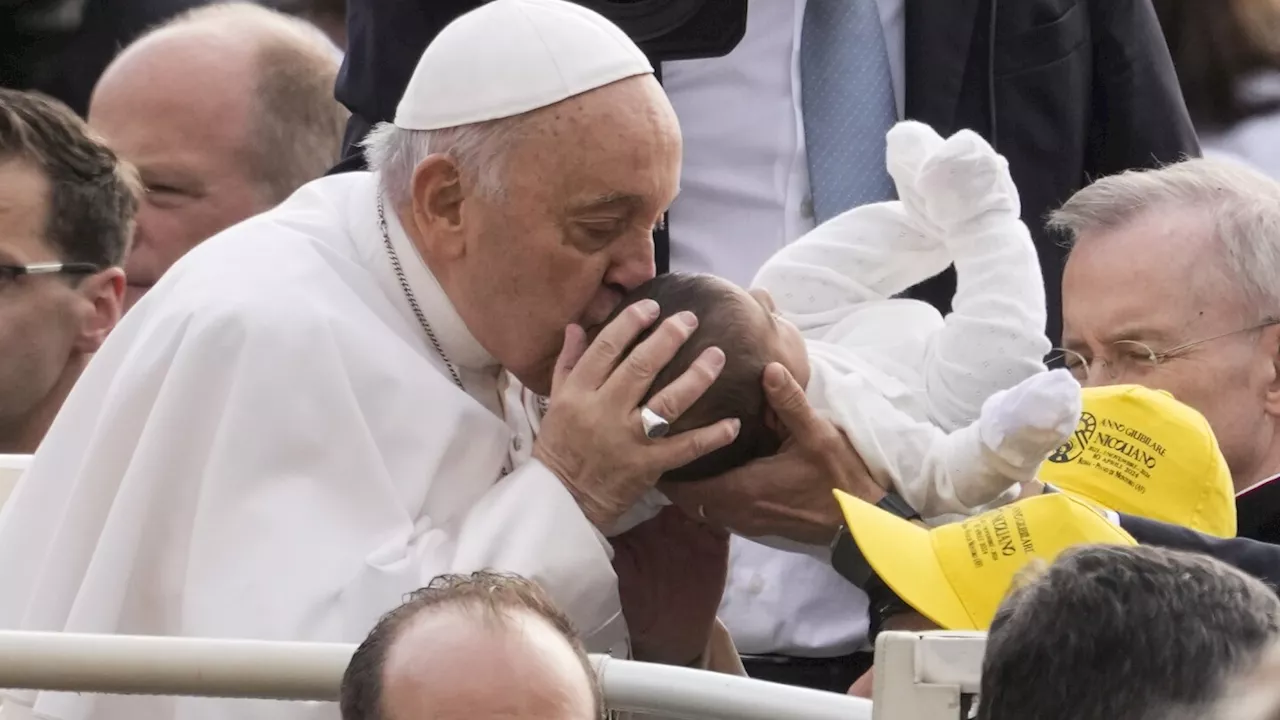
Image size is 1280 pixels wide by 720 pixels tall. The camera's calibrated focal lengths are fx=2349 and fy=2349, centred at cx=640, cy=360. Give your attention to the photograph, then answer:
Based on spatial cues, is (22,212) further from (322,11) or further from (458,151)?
(322,11)

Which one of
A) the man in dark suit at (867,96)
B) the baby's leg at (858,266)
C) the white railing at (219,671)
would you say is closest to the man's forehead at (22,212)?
the man in dark suit at (867,96)

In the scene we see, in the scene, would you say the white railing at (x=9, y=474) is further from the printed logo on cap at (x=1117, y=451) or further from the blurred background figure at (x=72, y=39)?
the blurred background figure at (x=72, y=39)

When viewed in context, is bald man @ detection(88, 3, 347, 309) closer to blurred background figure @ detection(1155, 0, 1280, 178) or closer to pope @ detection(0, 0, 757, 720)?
pope @ detection(0, 0, 757, 720)

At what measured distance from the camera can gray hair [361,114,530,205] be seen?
3.10 meters

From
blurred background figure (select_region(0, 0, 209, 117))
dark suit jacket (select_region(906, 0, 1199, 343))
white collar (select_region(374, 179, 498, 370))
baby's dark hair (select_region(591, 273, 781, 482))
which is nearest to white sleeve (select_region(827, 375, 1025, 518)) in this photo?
baby's dark hair (select_region(591, 273, 781, 482))

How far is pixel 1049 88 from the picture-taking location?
4.12 m

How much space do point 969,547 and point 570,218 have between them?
68 cm

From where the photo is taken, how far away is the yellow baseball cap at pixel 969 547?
2783 mm

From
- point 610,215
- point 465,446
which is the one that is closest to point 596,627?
point 465,446

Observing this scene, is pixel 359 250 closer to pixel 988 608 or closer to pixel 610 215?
pixel 610 215

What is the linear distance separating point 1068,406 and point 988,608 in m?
0.26

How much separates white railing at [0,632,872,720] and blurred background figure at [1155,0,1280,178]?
4.24m

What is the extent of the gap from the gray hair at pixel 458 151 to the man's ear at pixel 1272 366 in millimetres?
1363

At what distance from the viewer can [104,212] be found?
435 cm
